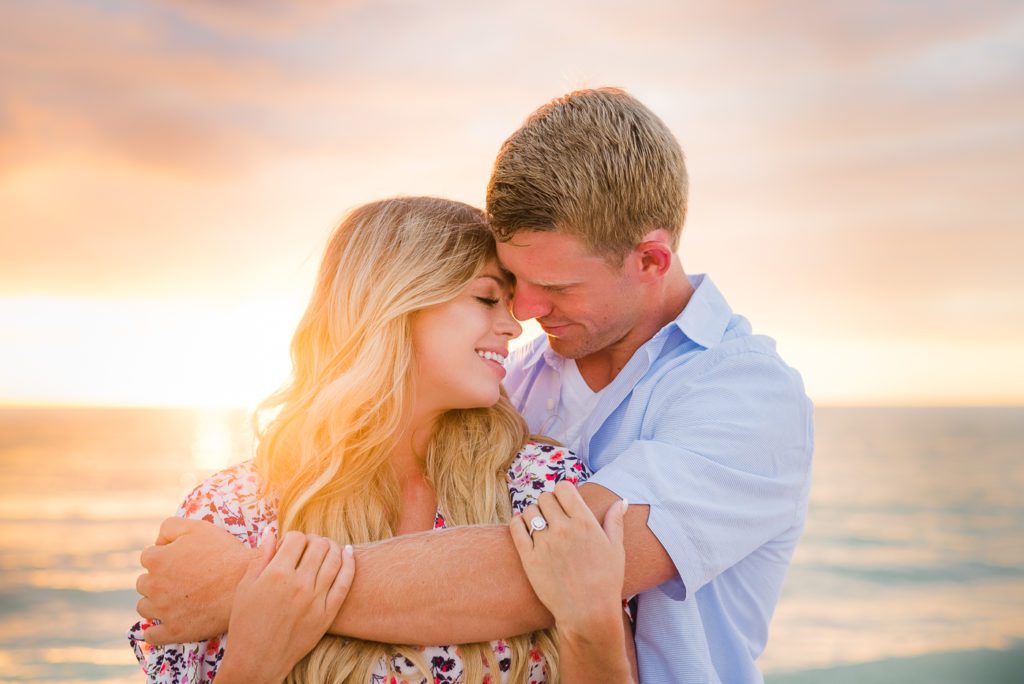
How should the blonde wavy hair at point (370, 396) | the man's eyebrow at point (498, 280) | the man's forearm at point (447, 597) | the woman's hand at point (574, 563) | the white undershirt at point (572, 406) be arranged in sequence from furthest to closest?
the white undershirt at point (572, 406) < the man's eyebrow at point (498, 280) < the blonde wavy hair at point (370, 396) < the man's forearm at point (447, 597) < the woman's hand at point (574, 563)

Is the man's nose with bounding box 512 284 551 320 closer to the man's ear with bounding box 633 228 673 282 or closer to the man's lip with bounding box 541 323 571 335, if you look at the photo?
the man's lip with bounding box 541 323 571 335

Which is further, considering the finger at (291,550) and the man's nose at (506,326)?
the man's nose at (506,326)

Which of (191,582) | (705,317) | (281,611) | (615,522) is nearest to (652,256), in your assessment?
(705,317)

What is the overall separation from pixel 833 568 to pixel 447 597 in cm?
1709

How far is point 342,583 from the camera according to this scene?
7.52ft

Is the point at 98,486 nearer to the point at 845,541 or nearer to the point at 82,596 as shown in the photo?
the point at 82,596

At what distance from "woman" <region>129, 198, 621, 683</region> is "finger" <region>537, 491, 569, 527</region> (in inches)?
20.0

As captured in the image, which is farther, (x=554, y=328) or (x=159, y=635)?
(x=554, y=328)

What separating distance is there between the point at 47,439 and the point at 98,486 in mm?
21692

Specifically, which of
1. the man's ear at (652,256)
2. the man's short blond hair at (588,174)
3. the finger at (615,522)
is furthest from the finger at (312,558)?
the man's ear at (652,256)

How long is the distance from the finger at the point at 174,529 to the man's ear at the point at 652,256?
5.72 feet

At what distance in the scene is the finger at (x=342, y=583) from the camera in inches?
89.5

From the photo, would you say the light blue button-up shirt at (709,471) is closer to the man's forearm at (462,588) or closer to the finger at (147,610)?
the man's forearm at (462,588)

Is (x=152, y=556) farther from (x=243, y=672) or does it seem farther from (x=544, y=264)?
(x=544, y=264)
